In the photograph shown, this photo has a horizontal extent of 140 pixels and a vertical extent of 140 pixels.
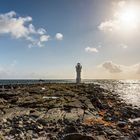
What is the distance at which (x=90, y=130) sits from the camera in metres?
15.3

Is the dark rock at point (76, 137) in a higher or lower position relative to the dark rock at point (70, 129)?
higher

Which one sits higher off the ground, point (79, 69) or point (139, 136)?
point (79, 69)

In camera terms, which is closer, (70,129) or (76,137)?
(76,137)

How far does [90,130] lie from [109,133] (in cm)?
110

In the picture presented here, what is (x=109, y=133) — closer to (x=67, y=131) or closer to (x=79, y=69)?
(x=67, y=131)

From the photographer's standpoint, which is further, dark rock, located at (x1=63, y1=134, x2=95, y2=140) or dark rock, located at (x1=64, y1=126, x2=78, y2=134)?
dark rock, located at (x1=64, y1=126, x2=78, y2=134)

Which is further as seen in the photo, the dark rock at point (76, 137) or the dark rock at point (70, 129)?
the dark rock at point (70, 129)

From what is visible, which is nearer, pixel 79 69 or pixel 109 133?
pixel 109 133

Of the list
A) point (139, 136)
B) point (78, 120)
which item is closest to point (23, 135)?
point (78, 120)

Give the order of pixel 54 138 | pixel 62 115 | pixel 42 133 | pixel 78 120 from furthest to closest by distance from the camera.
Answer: pixel 62 115 < pixel 78 120 < pixel 42 133 < pixel 54 138

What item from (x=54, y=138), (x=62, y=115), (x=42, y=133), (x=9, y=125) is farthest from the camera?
(x=62, y=115)

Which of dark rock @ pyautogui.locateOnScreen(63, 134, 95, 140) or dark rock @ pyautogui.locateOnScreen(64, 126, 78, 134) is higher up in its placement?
dark rock @ pyautogui.locateOnScreen(63, 134, 95, 140)

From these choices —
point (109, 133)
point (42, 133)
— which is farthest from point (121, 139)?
point (42, 133)

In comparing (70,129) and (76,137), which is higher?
(76,137)
